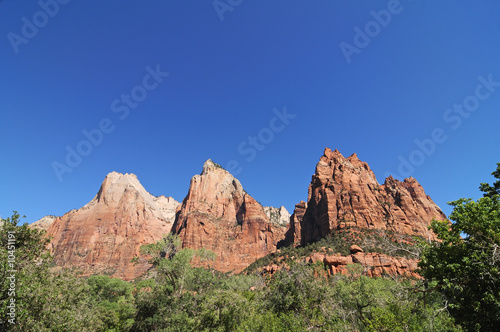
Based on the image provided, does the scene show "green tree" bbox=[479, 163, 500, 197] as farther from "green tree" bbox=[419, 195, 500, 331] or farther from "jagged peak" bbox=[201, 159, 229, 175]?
"jagged peak" bbox=[201, 159, 229, 175]

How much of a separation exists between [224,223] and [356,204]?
282 ft

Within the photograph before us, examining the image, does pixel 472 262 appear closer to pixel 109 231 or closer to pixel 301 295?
pixel 301 295

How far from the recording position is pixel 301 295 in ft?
67.6

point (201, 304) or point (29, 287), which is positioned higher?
→ point (29, 287)

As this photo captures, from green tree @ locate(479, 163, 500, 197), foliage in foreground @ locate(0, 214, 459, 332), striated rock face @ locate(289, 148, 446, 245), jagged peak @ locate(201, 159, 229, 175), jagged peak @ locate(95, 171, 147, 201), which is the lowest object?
foliage in foreground @ locate(0, 214, 459, 332)

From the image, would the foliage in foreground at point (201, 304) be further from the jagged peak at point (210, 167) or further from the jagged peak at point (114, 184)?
the jagged peak at point (114, 184)

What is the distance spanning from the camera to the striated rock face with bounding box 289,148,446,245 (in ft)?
321

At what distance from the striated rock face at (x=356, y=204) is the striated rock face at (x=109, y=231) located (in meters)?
98.9

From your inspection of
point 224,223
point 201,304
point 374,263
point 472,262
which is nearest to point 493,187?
point 472,262

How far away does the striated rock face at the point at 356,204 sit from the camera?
97.8 m

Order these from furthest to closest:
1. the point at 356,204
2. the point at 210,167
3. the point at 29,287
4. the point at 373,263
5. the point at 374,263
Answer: the point at 210,167 < the point at 356,204 < the point at 373,263 < the point at 374,263 < the point at 29,287

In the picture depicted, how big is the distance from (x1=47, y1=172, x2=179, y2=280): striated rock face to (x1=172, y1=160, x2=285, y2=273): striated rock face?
25.5 metres

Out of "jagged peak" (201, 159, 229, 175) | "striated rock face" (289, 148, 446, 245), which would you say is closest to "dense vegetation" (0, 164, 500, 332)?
"striated rock face" (289, 148, 446, 245)

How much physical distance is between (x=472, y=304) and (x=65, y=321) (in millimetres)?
22274
